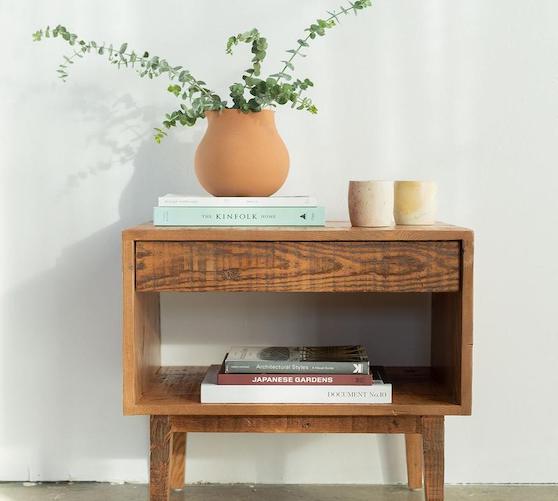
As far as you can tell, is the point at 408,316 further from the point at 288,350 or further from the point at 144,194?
the point at 144,194

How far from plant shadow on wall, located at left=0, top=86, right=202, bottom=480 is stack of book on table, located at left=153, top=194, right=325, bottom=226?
1.13 ft

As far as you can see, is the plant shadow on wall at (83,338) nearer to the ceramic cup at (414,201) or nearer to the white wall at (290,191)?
the white wall at (290,191)

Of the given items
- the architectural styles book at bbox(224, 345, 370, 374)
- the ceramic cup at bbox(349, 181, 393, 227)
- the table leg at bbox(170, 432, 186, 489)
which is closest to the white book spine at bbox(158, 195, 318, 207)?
the ceramic cup at bbox(349, 181, 393, 227)

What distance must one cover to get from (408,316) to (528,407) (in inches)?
14.2

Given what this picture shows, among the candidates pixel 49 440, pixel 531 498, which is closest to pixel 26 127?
pixel 49 440

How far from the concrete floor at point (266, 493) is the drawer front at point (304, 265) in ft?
1.97

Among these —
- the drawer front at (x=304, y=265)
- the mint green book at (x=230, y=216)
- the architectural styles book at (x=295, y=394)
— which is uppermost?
the mint green book at (x=230, y=216)

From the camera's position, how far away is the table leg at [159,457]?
60.1 inches

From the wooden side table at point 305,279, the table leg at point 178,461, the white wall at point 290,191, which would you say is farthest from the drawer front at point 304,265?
the table leg at point 178,461

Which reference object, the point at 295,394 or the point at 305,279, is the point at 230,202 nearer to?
the point at 305,279

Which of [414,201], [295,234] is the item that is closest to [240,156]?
[295,234]

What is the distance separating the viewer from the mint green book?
1.52 metres

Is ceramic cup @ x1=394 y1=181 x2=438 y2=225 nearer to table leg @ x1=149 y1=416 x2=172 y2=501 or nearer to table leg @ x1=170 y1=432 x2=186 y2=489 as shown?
table leg @ x1=149 y1=416 x2=172 y2=501

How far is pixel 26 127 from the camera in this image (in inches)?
73.0
